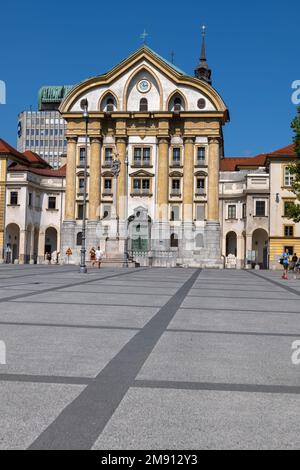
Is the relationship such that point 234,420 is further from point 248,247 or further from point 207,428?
point 248,247

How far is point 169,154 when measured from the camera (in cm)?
7469

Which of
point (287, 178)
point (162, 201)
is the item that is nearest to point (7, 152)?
point (162, 201)

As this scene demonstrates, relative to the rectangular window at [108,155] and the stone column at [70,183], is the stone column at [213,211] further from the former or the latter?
the stone column at [70,183]

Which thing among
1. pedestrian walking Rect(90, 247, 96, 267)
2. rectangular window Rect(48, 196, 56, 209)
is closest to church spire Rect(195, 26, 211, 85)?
rectangular window Rect(48, 196, 56, 209)

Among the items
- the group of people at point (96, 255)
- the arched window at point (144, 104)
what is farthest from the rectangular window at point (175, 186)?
the group of people at point (96, 255)

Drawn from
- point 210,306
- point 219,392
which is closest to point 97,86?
point 210,306

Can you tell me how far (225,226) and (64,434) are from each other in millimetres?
71430

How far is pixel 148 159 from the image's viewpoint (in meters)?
74.9

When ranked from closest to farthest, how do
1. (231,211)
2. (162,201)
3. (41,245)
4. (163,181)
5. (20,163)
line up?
(162,201) → (163,181) → (231,211) → (41,245) → (20,163)

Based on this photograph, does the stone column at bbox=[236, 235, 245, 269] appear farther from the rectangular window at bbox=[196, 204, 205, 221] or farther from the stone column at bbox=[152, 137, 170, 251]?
the stone column at bbox=[152, 137, 170, 251]

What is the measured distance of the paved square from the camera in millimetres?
4855

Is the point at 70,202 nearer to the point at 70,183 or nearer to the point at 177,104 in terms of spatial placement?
the point at 70,183

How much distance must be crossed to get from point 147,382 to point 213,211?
66099mm

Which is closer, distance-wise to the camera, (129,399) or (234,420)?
(234,420)
